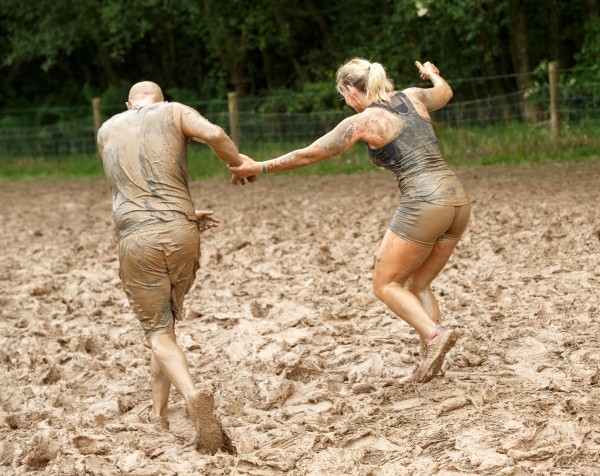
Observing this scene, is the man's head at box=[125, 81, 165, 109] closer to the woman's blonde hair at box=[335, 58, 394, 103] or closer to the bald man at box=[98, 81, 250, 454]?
the bald man at box=[98, 81, 250, 454]

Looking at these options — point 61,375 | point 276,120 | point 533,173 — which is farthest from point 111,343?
point 276,120

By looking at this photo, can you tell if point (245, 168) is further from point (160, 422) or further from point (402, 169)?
point (160, 422)

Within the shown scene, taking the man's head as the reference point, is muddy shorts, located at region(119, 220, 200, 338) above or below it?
below

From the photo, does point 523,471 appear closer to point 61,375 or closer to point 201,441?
point 201,441

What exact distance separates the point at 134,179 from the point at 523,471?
8.05 feet

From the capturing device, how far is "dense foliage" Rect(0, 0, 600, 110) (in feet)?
71.9

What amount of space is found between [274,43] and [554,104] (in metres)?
10.9

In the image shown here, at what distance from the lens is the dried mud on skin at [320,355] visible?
4.88m

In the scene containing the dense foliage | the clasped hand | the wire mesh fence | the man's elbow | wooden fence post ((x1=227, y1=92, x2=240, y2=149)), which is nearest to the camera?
the man's elbow

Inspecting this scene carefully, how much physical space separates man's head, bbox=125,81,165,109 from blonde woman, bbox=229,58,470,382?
0.59m

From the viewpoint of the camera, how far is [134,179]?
5.44 meters

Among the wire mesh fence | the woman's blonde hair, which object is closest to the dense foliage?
the wire mesh fence

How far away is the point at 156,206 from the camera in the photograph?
17.7ft

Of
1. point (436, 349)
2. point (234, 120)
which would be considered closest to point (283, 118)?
point (234, 120)
